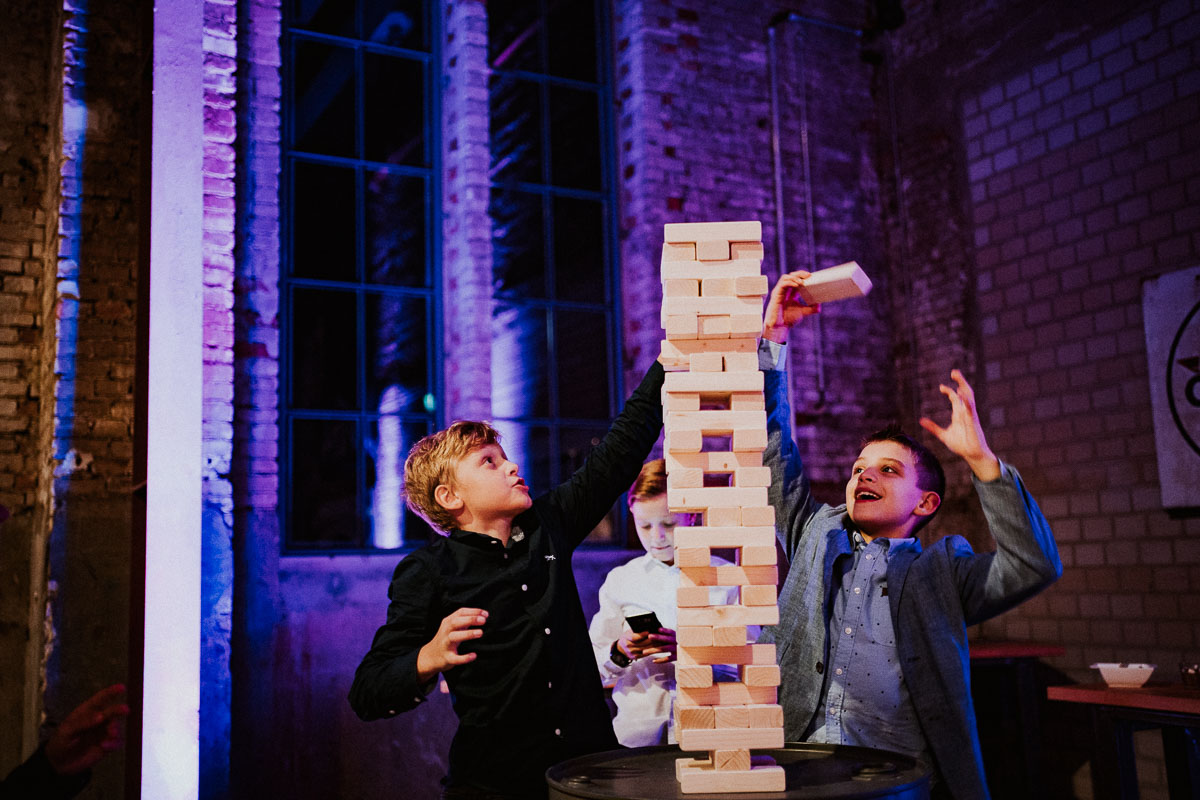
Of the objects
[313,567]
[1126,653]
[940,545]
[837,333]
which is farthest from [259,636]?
Answer: [1126,653]

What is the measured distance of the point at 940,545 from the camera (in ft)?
8.29

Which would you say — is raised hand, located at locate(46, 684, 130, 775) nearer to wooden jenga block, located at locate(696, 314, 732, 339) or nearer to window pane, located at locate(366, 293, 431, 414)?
wooden jenga block, located at locate(696, 314, 732, 339)

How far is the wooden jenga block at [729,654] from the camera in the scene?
1830mm

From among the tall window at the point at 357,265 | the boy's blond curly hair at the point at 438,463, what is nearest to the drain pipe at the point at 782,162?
the tall window at the point at 357,265

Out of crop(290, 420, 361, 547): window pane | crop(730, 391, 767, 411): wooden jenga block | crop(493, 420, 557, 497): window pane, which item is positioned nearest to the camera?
crop(730, 391, 767, 411): wooden jenga block

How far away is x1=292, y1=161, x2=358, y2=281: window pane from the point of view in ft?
17.4

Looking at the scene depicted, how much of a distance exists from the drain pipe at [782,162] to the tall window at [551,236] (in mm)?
1015

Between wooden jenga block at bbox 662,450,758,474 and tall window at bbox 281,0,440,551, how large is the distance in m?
3.55

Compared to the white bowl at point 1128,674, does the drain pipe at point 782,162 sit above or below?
above

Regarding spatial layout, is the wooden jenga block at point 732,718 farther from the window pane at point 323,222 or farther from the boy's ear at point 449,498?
the window pane at point 323,222

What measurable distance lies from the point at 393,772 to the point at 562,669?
2892 millimetres

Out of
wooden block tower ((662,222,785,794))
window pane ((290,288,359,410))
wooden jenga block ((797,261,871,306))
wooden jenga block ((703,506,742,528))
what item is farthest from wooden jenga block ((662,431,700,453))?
window pane ((290,288,359,410))

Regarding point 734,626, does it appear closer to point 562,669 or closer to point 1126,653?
point 562,669

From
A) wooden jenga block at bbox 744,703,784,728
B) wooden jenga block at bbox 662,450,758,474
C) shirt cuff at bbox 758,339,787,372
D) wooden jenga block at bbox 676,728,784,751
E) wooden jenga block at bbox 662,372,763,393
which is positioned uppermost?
shirt cuff at bbox 758,339,787,372
